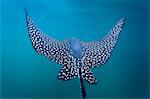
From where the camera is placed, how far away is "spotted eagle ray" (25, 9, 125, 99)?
2.09 metres

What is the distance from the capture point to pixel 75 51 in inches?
83.4

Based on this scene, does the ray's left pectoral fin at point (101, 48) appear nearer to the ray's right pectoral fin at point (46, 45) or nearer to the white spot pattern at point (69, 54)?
the white spot pattern at point (69, 54)

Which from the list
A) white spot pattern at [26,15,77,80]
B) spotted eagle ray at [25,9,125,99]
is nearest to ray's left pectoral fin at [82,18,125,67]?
spotted eagle ray at [25,9,125,99]

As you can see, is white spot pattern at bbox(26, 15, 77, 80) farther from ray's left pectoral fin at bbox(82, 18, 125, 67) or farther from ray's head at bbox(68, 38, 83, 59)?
ray's left pectoral fin at bbox(82, 18, 125, 67)

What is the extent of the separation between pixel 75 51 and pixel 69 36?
0.13 metres

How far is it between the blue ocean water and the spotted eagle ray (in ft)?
0.12

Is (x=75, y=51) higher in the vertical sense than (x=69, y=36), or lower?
lower

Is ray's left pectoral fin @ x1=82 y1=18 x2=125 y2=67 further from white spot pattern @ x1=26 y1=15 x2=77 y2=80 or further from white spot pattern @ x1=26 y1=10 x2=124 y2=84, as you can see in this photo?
white spot pattern @ x1=26 y1=15 x2=77 y2=80

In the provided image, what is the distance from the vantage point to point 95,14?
2.13 meters

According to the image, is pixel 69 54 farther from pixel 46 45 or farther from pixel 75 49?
pixel 46 45

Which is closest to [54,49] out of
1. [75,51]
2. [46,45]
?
[46,45]
